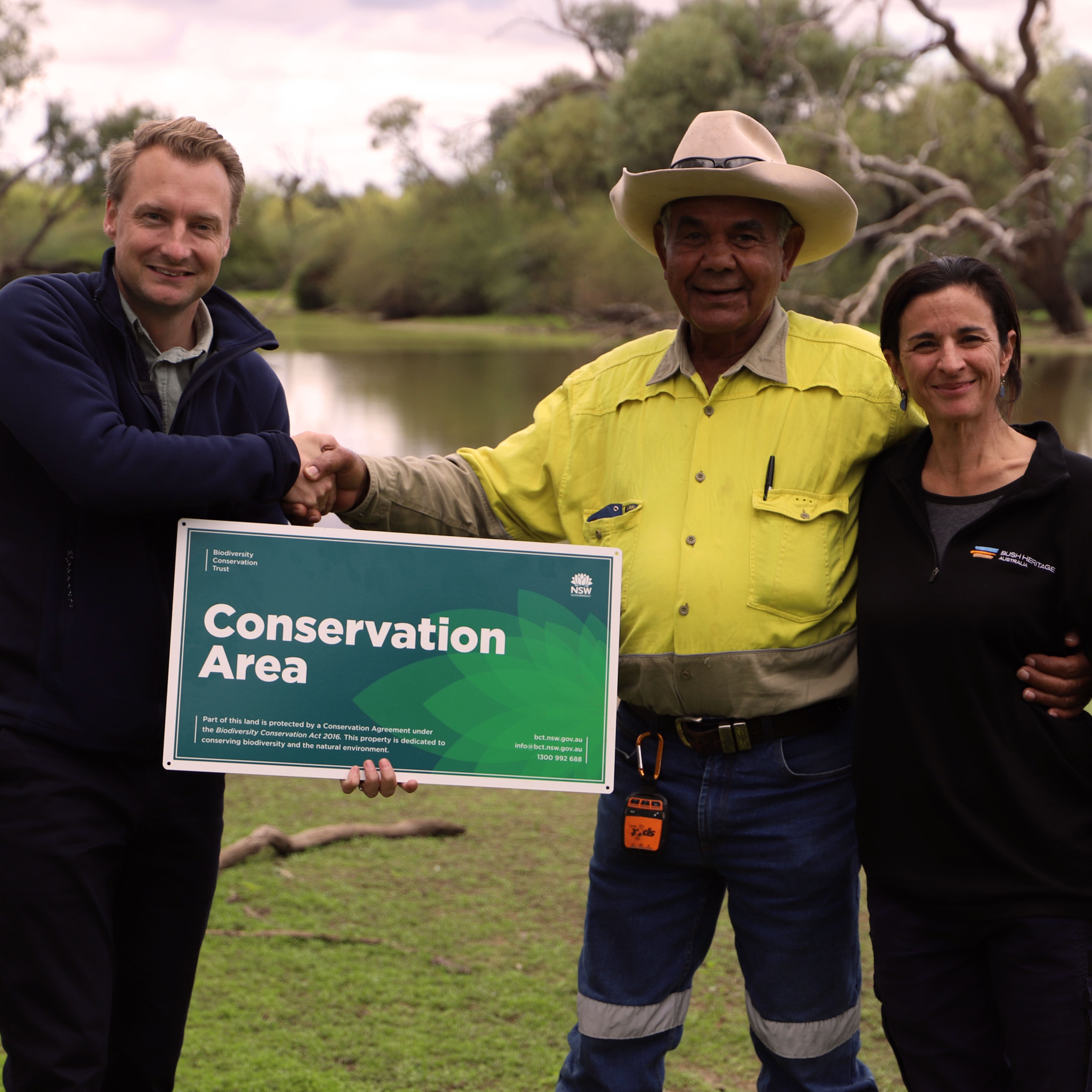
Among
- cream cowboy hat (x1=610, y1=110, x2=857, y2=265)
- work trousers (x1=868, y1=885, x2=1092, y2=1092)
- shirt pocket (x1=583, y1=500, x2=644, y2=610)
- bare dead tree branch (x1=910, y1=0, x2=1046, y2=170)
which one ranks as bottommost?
work trousers (x1=868, y1=885, x2=1092, y2=1092)

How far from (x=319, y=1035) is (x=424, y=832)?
1.50m

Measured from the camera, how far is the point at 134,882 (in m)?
2.23

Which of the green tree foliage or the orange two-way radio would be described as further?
the green tree foliage

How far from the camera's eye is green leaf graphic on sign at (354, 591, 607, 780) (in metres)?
2.23

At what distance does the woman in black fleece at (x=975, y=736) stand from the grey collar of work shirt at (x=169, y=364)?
130 centimetres

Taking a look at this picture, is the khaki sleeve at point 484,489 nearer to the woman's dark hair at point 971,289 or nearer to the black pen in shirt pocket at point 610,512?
the black pen in shirt pocket at point 610,512

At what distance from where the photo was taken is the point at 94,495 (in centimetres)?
190

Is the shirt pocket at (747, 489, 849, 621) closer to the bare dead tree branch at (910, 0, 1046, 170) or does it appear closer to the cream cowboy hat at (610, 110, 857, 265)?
the cream cowboy hat at (610, 110, 857, 265)

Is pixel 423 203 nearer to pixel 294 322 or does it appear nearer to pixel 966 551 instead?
pixel 294 322

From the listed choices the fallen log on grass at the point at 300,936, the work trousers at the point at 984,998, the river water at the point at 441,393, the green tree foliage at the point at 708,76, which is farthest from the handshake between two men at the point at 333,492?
the green tree foliage at the point at 708,76

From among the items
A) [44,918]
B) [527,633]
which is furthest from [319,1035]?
[527,633]

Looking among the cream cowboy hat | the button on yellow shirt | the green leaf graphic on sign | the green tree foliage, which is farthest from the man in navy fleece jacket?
the green tree foliage

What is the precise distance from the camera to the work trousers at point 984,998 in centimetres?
195

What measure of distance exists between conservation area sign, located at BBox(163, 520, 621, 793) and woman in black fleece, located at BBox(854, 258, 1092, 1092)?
20.7 inches
